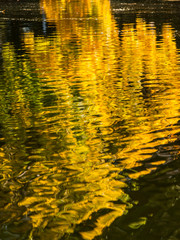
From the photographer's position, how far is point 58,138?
24.6ft

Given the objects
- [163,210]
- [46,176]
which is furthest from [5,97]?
[163,210]

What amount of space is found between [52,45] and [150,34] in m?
7.19

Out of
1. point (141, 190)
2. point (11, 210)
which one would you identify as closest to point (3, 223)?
point (11, 210)

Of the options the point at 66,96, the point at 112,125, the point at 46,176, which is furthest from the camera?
the point at 66,96

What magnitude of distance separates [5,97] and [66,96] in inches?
64.8

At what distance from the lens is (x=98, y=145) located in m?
7.02

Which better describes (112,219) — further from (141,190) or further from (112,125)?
(112,125)

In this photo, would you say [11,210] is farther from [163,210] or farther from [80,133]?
[80,133]

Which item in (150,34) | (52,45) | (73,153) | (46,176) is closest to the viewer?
(46,176)

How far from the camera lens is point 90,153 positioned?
21.9 ft

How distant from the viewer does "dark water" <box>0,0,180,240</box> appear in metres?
4.63

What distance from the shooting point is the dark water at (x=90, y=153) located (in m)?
4.63

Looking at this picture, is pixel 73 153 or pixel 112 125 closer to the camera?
pixel 73 153

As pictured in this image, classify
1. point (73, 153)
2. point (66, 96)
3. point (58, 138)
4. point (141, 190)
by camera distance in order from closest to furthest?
1. point (141, 190)
2. point (73, 153)
3. point (58, 138)
4. point (66, 96)
